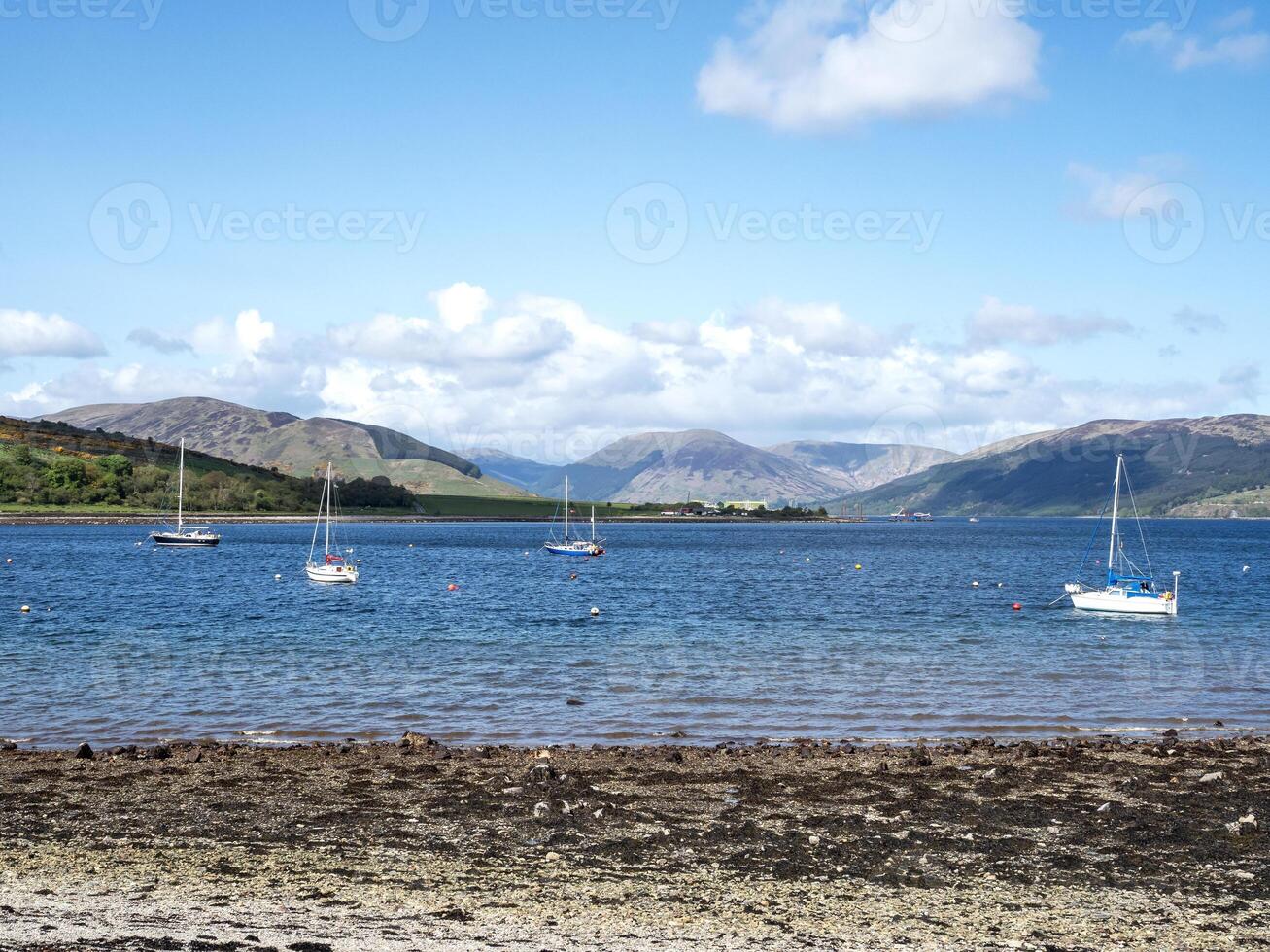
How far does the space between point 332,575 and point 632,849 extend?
7874cm

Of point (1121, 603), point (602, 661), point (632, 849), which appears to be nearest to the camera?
point (632, 849)

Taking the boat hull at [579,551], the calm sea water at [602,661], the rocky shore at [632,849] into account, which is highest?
the rocky shore at [632,849]

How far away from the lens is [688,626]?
58.5 m

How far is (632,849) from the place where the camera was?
17.2m

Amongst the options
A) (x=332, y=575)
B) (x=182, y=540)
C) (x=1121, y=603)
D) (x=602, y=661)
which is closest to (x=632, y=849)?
(x=602, y=661)

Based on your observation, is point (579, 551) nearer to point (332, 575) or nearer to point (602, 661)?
point (332, 575)

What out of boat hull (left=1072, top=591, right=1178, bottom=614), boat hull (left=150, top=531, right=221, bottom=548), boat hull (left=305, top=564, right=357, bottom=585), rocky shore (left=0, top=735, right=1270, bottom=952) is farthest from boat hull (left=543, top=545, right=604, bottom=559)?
rocky shore (left=0, top=735, right=1270, bottom=952)

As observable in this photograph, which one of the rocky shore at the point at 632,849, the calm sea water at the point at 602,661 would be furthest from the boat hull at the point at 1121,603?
the rocky shore at the point at 632,849

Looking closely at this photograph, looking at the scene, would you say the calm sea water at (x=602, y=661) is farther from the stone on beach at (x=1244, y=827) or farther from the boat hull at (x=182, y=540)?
the boat hull at (x=182, y=540)

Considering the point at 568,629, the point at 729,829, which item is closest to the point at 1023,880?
the point at 729,829

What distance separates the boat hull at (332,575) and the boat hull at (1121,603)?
56.8m

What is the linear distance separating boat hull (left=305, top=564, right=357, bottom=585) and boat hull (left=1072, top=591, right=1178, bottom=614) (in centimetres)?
5677

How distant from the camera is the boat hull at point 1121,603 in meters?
67.4

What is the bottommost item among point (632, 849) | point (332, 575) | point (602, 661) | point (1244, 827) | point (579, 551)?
point (579, 551)
